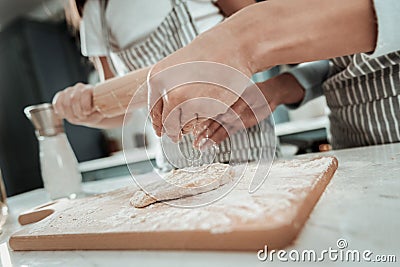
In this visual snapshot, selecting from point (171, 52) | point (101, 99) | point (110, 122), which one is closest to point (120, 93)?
point (101, 99)

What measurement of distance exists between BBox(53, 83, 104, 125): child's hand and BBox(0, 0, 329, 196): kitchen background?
5.63 feet

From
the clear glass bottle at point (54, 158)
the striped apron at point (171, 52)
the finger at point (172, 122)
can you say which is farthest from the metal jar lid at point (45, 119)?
the finger at point (172, 122)

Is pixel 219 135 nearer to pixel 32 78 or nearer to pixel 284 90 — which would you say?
pixel 284 90

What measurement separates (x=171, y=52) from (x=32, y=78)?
2.17m

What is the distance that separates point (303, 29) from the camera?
1.60ft

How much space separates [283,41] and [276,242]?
29cm

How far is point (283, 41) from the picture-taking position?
1.65ft

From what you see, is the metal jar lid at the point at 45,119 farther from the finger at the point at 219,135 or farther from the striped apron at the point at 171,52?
the finger at the point at 219,135

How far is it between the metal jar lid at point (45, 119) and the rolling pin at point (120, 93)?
0.13 metres

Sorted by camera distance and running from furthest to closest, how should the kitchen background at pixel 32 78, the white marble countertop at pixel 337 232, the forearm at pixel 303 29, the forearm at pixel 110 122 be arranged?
the kitchen background at pixel 32 78 → the forearm at pixel 110 122 → the forearm at pixel 303 29 → the white marble countertop at pixel 337 232

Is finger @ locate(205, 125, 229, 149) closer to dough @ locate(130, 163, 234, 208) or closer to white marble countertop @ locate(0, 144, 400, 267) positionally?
dough @ locate(130, 163, 234, 208)

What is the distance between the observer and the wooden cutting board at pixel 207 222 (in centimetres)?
32

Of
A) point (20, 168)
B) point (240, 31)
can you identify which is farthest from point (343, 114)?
point (20, 168)

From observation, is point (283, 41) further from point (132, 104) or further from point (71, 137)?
point (71, 137)
